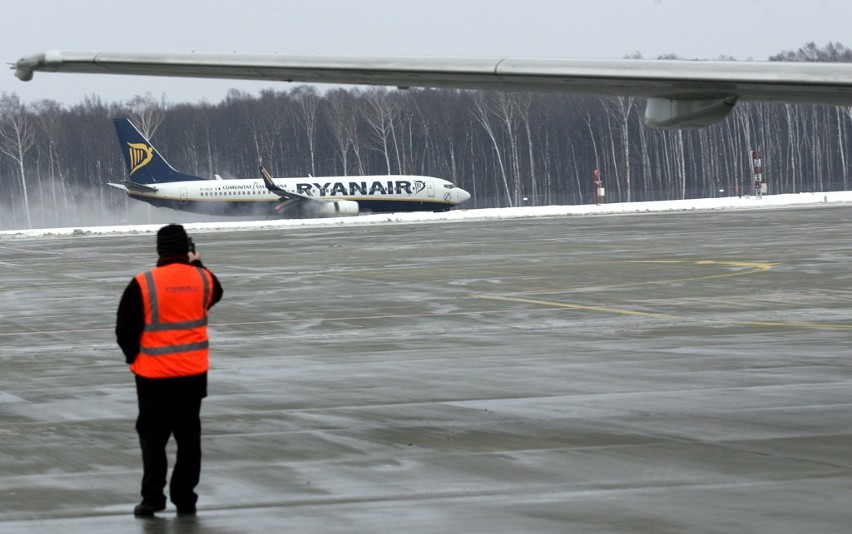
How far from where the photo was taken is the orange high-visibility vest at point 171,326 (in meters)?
9.07

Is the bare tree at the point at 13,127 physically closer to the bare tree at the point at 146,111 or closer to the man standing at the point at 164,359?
the bare tree at the point at 146,111

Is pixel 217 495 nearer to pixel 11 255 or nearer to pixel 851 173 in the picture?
pixel 11 255

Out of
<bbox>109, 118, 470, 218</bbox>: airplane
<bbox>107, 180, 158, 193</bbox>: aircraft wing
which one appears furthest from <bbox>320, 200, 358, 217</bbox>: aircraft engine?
<bbox>107, 180, 158, 193</bbox>: aircraft wing

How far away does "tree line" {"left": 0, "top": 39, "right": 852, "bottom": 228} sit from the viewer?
135 metres

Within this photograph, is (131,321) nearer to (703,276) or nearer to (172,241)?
(172,241)

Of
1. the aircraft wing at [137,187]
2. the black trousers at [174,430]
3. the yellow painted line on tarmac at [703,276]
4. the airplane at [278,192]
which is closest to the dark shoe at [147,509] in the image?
the black trousers at [174,430]

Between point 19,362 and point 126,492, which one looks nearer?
point 126,492

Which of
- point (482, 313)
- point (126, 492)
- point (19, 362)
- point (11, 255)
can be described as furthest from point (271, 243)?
point (126, 492)

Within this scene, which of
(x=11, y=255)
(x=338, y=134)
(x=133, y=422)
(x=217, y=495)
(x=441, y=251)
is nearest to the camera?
(x=217, y=495)

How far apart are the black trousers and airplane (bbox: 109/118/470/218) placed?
75704mm

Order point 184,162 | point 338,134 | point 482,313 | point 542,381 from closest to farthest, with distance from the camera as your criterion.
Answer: point 542,381 → point 482,313 → point 338,134 → point 184,162

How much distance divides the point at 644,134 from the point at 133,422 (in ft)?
427

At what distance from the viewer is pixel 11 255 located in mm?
51344

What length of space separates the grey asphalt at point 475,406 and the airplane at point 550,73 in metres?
2.93
